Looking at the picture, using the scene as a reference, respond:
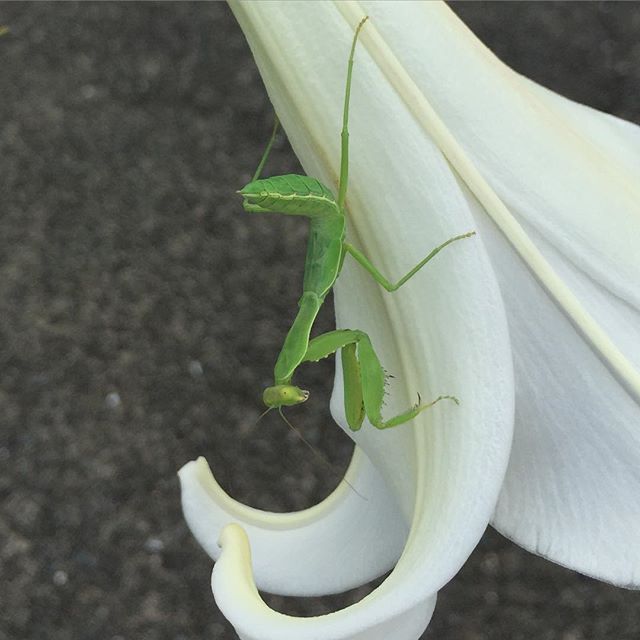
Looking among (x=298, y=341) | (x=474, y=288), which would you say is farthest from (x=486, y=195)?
(x=298, y=341)

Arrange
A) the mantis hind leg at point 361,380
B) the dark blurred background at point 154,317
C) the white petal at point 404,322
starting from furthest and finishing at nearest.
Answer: the dark blurred background at point 154,317 → the mantis hind leg at point 361,380 → the white petal at point 404,322

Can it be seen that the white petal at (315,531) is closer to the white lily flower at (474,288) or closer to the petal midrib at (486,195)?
the white lily flower at (474,288)

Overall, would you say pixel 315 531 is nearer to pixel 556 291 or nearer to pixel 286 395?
pixel 286 395

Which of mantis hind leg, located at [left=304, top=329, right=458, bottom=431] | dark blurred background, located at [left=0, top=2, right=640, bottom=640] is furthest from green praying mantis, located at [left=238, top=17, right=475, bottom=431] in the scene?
dark blurred background, located at [left=0, top=2, right=640, bottom=640]

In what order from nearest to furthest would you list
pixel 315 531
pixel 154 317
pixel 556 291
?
pixel 556 291 → pixel 315 531 → pixel 154 317

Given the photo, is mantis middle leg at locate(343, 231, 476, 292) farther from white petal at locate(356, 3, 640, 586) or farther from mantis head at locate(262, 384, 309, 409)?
mantis head at locate(262, 384, 309, 409)

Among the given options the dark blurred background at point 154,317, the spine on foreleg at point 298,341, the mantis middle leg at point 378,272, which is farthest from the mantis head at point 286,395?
the dark blurred background at point 154,317

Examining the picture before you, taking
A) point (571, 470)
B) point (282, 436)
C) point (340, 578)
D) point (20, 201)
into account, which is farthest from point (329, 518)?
point (20, 201)

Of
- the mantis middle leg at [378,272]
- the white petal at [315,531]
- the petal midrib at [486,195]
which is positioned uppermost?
the petal midrib at [486,195]
